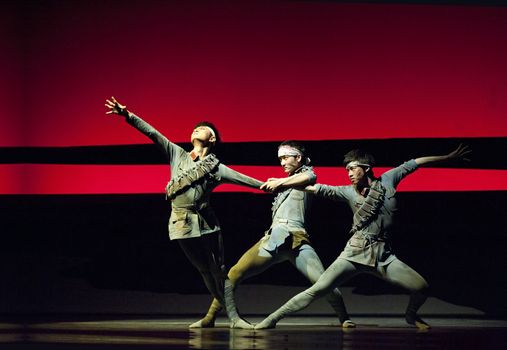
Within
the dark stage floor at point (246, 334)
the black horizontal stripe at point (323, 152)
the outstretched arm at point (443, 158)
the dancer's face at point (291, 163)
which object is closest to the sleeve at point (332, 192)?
the dancer's face at point (291, 163)

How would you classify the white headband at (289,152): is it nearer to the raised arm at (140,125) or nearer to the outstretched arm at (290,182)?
the outstretched arm at (290,182)

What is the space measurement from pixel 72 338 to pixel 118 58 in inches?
112

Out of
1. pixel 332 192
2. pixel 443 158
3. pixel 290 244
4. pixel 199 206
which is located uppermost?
pixel 443 158

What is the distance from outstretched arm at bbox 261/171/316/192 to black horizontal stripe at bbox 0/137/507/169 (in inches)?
58.3

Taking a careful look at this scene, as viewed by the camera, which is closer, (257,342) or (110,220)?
(257,342)

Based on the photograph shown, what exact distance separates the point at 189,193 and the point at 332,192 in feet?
3.12

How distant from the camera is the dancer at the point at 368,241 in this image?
7.19 m

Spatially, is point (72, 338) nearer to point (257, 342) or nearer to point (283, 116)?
point (257, 342)

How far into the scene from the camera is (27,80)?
877 centimetres

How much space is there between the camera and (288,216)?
7.61 m

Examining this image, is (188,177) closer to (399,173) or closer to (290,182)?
(290,182)

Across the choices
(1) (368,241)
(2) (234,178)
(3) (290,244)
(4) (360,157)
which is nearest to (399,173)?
(4) (360,157)

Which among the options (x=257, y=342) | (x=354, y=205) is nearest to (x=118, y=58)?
(x=354, y=205)

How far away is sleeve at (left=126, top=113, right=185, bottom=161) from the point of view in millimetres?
7234
